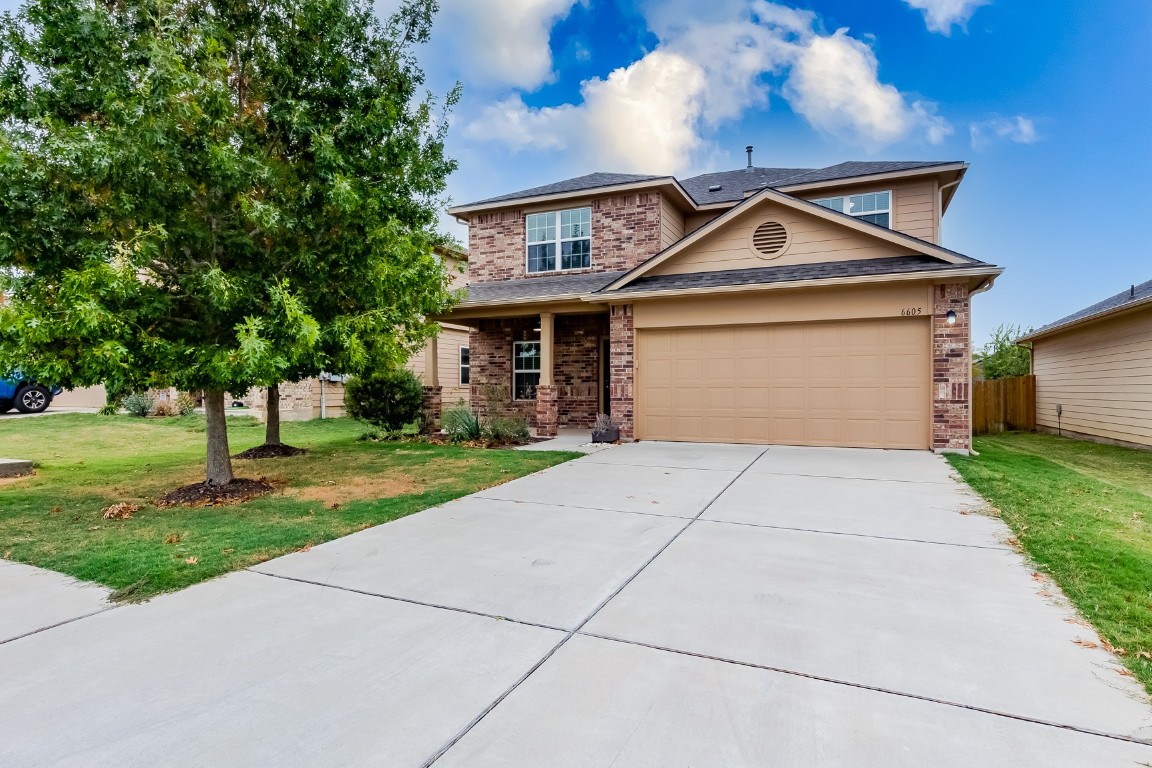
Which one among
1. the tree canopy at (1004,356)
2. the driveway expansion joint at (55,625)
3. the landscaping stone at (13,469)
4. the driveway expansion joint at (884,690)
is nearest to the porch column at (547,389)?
the landscaping stone at (13,469)

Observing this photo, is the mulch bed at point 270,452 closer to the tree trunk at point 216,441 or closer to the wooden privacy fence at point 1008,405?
the tree trunk at point 216,441

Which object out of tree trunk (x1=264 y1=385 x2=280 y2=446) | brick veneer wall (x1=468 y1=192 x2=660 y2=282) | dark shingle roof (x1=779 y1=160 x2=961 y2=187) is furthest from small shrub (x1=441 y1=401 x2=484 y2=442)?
dark shingle roof (x1=779 y1=160 x2=961 y2=187)

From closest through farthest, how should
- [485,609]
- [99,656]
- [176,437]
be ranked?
[99,656]
[485,609]
[176,437]

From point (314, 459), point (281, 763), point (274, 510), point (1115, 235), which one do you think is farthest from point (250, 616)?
point (1115, 235)

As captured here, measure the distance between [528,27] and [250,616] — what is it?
14835 millimetres

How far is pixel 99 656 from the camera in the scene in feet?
9.53

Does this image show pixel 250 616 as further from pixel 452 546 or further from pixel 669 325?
pixel 669 325

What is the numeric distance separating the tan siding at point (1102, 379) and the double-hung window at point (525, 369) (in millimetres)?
12705

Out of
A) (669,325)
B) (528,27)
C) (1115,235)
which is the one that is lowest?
(669,325)

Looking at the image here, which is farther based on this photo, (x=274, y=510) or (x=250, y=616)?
(x=274, y=510)

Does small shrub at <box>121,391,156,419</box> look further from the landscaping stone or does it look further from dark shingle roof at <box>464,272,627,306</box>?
dark shingle roof at <box>464,272,627,306</box>

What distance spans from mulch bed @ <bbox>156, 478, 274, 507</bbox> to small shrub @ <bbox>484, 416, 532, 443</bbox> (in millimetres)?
5191

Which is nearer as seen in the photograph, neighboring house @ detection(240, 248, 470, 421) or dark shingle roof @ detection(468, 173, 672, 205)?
dark shingle roof @ detection(468, 173, 672, 205)

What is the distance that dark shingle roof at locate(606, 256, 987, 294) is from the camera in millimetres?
9875
